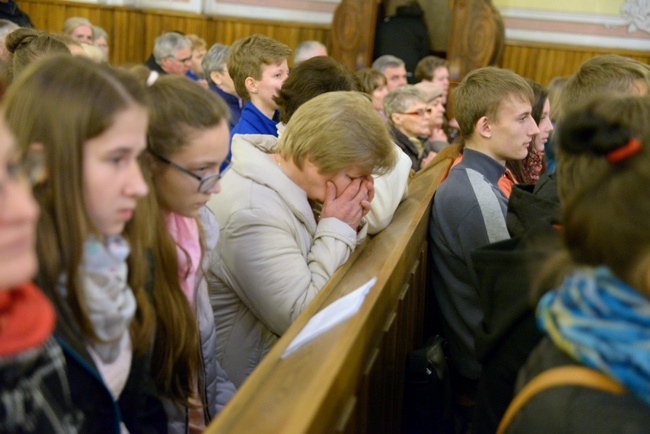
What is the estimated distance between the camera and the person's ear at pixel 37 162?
124 centimetres

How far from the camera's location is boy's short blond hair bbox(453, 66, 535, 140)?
2.99m

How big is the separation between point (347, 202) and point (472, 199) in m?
0.59

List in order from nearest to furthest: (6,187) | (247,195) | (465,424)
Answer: (6,187)
(247,195)
(465,424)

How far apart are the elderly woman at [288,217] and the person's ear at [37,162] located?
95cm

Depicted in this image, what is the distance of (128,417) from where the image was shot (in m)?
1.59

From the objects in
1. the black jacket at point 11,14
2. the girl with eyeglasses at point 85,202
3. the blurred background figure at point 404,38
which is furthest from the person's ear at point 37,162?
the blurred background figure at point 404,38

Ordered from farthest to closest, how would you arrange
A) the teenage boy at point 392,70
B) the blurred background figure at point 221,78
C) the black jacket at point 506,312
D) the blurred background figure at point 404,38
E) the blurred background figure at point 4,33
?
1. the blurred background figure at point 404,38
2. the teenage boy at point 392,70
3. the blurred background figure at point 221,78
4. the blurred background figure at point 4,33
5. the black jacket at point 506,312

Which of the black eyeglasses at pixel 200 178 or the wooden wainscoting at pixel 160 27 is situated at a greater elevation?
the black eyeglasses at pixel 200 178

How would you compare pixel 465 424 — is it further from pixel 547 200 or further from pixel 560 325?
pixel 560 325

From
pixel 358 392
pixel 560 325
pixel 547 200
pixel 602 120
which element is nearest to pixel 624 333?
pixel 560 325

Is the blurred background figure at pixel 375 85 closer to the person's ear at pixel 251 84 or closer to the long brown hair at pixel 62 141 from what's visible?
the person's ear at pixel 251 84

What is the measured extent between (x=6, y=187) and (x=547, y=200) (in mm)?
1348

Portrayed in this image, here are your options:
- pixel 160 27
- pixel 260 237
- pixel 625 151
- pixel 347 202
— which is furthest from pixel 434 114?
pixel 160 27

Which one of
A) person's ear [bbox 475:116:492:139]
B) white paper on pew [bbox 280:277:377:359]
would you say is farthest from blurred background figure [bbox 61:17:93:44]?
white paper on pew [bbox 280:277:377:359]
